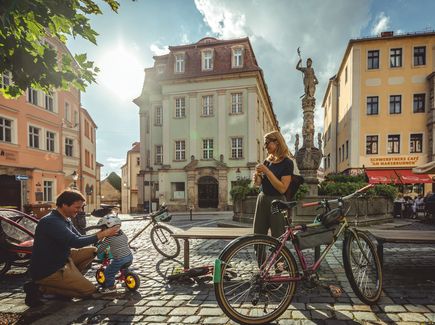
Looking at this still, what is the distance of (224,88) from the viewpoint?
84.7ft

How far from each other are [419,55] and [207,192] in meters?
21.9

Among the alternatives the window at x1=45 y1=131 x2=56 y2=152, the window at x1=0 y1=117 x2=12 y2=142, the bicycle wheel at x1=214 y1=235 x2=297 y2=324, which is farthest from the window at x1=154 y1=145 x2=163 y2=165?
the bicycle wheel at x1=214 y1=235 x2=297 y2=324

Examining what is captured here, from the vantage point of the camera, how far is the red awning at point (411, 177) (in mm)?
21578

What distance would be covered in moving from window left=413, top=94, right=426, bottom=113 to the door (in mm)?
31511

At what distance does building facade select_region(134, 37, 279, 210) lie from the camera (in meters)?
25.3

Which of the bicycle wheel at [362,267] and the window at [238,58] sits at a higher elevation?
the window at [238,58]

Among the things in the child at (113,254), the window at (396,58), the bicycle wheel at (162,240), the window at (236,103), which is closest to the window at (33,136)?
the window at (236,103)

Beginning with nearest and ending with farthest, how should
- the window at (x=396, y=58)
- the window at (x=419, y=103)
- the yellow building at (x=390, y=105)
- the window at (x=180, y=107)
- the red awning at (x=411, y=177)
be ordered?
the red awning at (x=411, y=177), the yellow building at (x=390, y=105), the window at (x=419, y=103), the window at (x=396, y=58), the window at (x=180, y=107)

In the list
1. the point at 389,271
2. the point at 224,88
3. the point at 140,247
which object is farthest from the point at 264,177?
the point at 224,88

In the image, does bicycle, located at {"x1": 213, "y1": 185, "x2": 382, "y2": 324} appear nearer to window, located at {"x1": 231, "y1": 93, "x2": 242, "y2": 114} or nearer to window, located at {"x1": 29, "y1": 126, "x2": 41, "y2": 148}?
window, located at {"x1": 29, "y1": 126, "x2": 41, "y2": 148}

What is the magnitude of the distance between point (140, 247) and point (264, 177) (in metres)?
4.62

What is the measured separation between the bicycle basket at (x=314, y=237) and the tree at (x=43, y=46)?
3.73 metres

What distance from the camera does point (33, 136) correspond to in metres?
20.3

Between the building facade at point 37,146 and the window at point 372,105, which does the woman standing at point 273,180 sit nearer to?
the building facade at point 37,146
